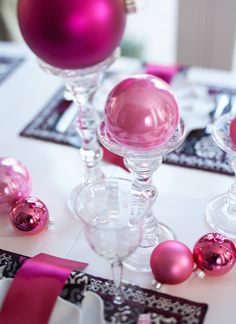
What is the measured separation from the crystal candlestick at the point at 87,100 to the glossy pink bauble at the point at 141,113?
0.19 feet

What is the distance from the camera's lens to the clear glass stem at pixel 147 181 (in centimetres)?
69

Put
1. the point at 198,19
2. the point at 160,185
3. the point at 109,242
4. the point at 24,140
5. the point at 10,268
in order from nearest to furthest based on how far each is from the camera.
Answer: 1. the point at 109,242
2. the point at 10,268
3. the point at 160,185
4. the point at 24,140
5. the point at 198,19

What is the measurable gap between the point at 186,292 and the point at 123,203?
15cm

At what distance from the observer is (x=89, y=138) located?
82cm

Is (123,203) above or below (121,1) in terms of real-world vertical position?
below

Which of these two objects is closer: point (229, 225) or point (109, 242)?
point (109, 242)

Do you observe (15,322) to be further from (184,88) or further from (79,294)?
(184,88)

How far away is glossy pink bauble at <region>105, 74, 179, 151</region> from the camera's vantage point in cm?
66

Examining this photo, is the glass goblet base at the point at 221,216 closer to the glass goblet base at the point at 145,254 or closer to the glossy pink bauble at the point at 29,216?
the glass goblet base at the point at 145,254

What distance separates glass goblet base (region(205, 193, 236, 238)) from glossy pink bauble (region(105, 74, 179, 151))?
0.20m

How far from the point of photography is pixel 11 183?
82 centimetres

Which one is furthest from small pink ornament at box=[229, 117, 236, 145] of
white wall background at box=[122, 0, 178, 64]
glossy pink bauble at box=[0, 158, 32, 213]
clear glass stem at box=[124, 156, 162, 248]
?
white wall background at box=[122, 0, 178, 64]

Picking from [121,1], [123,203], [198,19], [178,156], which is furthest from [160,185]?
[198,19]

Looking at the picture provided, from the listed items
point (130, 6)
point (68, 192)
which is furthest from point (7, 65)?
point (130, 6)
